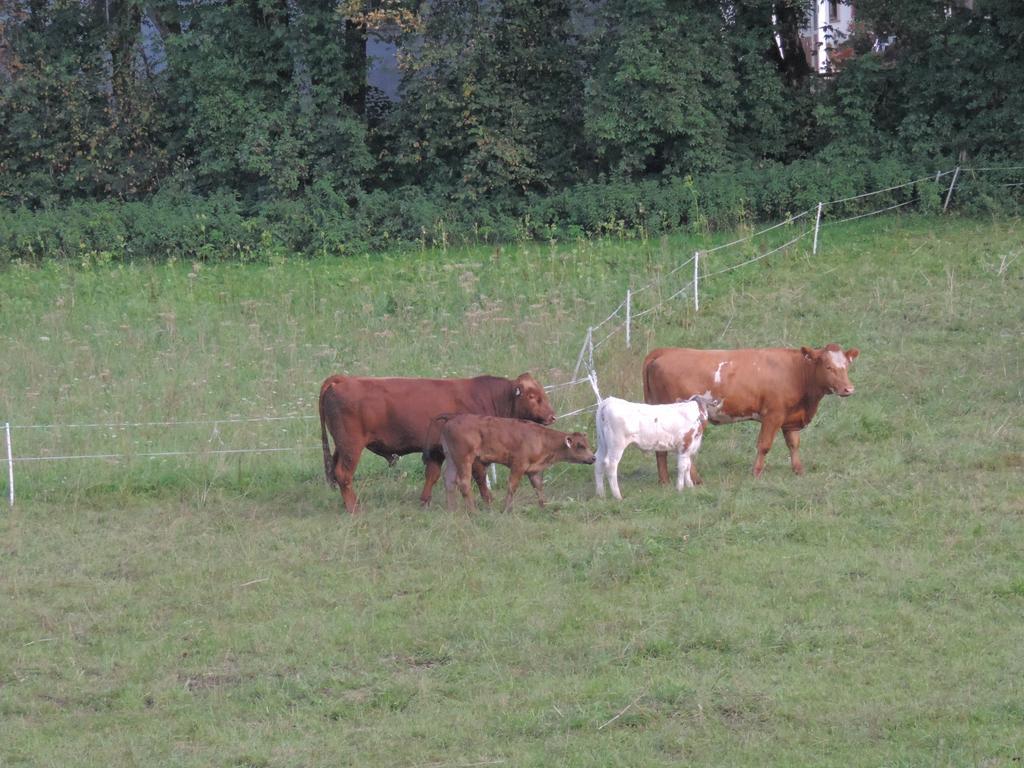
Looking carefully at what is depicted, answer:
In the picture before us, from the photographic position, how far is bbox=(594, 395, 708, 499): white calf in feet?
42.1

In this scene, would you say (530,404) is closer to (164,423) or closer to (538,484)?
(538,484)

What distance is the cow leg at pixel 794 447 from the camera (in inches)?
532

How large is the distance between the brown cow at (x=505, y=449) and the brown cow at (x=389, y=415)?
238 mm

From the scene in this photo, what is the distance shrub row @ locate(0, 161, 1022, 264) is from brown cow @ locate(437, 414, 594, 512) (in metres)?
13.4

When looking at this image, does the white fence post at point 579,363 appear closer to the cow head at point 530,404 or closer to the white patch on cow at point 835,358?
the cow head at point 530,404

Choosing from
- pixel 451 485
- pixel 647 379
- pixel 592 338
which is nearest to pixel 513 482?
pixel 451 485

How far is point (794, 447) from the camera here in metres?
13.7

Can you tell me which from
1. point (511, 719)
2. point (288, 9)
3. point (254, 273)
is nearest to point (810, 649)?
point (511, 719)

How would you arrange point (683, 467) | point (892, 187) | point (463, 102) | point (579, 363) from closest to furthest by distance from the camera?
point (683, 467), point (579, 363), point (892, 187), point (463, 102)

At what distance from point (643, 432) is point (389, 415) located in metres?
2.37

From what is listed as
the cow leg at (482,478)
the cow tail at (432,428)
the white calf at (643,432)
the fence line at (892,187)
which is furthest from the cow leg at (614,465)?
the fence line at (892,187)

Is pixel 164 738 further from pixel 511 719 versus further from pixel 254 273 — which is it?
pixel 254 273

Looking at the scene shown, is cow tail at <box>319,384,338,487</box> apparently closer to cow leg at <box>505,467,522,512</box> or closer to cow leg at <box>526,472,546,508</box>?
cow leg at <box>505,467,522,512</box>

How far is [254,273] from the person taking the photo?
2495 centimetres
